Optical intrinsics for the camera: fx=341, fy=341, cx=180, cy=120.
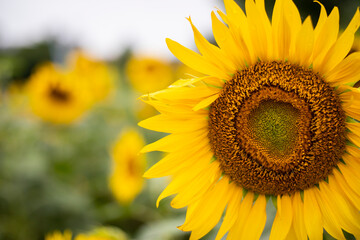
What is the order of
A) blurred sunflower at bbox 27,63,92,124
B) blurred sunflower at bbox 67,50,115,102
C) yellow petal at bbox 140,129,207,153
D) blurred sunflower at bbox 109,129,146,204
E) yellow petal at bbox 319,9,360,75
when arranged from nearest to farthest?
yellow petal at bbox 319,9,360,75 < yellow petal at bbox 140,129,207,153 < blurred sunflower at bbox 109,129,146,204 < blurred sunflower at bbox 27,63,92,124 < blurred sunflower at bbox 67,50,115,102

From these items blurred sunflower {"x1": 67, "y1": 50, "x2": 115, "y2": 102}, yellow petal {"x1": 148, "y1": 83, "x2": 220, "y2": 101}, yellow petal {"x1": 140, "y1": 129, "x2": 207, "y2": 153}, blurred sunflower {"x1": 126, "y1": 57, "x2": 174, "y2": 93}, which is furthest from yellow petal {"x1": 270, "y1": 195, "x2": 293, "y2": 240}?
blurred sunflower {"x1": 126, "y1": 57, "x2": 174, "y2": 93}

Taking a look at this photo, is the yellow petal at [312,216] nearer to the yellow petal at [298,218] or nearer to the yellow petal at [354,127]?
the yellow petal at [298,218]

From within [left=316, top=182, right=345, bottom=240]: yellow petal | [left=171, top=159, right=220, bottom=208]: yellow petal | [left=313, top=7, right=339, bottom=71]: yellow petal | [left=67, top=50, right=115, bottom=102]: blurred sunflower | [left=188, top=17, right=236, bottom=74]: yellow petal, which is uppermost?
[left=67, top=50, right=115, bottom=102]: blurred sunflower

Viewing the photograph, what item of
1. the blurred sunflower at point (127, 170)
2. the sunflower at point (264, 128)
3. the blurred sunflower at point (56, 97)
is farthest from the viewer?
the blurred sunflower at point (56, 97)

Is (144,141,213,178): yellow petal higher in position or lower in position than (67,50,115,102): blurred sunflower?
lower

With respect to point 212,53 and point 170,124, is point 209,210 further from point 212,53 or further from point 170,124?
point 212,53

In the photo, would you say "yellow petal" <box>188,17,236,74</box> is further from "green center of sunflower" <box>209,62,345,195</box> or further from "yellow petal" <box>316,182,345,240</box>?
"yellow petal" <box>316,182,345,240</box>

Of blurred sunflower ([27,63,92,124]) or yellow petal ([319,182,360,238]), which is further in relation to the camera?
blurred sunflower ([27,63,92,124])

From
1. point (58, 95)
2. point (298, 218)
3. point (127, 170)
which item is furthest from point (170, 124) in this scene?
point (58, 95)

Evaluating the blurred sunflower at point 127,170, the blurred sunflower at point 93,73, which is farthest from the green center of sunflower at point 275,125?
the blurred sunflower at point 93,73
